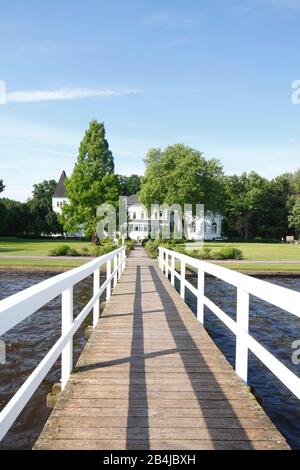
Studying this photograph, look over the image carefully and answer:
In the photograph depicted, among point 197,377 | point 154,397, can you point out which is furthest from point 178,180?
point 154,397

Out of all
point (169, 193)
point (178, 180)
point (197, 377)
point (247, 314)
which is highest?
point (178, 180)

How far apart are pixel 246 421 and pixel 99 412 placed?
1.22 metres

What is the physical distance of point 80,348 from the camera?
8.68m

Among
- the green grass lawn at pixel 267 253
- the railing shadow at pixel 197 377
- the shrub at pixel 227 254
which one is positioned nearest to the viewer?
the railing shadow at pixel 197 377

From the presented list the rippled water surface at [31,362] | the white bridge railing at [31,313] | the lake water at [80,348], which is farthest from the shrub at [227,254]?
the white bridge railing at [31,313]

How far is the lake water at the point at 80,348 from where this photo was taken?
17.6 ft

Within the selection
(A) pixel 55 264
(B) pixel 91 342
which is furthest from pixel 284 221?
(B) pixel 91 342

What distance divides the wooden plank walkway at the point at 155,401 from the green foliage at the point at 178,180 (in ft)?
161

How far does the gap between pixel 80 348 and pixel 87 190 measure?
34142mm

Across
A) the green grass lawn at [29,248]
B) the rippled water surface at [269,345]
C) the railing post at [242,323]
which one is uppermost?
the railing post at [242,323]

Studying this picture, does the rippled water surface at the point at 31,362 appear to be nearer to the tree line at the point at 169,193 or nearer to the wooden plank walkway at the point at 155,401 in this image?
the wooden plank walkway at the point at 155,401

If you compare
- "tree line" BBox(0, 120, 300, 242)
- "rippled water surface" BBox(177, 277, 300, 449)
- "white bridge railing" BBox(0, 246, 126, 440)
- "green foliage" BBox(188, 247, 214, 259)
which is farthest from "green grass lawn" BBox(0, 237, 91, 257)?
"white bridge railing" BBox(0, 246, 126, 440)

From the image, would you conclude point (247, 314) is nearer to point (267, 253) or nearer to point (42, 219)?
point (267, 253)

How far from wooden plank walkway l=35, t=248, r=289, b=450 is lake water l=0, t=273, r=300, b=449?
0.65 metres
